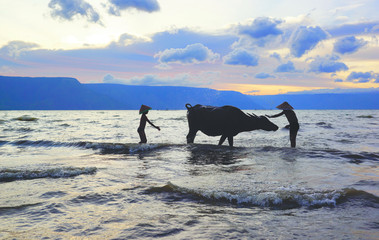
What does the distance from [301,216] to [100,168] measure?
6.54 meters

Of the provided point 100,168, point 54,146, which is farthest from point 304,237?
point 54,146

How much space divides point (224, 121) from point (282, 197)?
27.3 feet

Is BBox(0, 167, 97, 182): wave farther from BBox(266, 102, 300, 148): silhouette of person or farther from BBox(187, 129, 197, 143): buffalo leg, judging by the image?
BBox(266, 102, 300, 148): silhouette of person

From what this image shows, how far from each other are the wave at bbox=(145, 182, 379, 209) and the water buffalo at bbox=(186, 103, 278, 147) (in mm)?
7818

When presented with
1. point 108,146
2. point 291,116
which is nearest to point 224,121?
point 291,116

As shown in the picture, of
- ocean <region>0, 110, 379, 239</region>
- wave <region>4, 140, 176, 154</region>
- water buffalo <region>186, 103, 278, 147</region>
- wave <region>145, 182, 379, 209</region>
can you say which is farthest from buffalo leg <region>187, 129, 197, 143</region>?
wave <region>145, 182, 379, 209</region>

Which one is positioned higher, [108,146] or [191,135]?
[191,135]

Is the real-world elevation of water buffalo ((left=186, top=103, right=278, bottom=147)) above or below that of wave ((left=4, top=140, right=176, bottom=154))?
above

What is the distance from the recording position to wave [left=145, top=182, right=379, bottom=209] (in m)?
5.27

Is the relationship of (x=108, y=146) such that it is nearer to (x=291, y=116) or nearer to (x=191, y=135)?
(x=191, y=135)

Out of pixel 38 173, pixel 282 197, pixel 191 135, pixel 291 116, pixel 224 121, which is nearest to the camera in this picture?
pixel 282 197

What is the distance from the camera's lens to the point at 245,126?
45.8ft

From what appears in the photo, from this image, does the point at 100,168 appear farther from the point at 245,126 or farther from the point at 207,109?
the point at 245,126

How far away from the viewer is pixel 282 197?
18.0 ft
